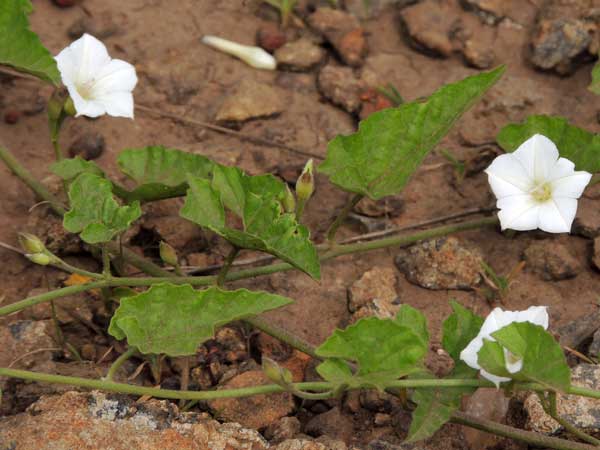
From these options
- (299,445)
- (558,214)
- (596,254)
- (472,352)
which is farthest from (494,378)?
(596,254)

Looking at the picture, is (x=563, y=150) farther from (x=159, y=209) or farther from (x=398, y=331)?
(x=159, y=209)

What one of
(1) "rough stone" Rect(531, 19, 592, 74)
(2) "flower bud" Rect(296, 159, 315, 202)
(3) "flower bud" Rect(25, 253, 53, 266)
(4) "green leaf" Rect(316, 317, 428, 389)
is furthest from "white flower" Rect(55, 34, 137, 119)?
(1) "rough stone" Rect(531, 19, 592, 74)

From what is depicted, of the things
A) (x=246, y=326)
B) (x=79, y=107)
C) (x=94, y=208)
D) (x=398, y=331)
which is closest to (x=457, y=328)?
(x=398, y=331)

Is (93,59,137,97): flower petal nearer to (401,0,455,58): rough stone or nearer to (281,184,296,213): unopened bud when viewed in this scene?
(281,184,296,213): unopened bud

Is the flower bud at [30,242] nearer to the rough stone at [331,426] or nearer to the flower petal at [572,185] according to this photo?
the rough stone at [331,426]

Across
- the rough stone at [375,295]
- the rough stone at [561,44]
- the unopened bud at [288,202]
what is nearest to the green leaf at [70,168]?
the unopened bud at [288,202]

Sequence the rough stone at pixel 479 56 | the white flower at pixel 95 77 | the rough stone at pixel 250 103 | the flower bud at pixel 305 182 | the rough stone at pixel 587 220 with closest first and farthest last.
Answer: the flower bud at pixel 305 182 < the white flower at pixel 95 77 < the rough stone at pixel 587 220 < the rough stone at pixel 250 103 < the rough stone at pixel 479 56

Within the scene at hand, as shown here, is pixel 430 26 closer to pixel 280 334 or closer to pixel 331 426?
pixel 280 334
